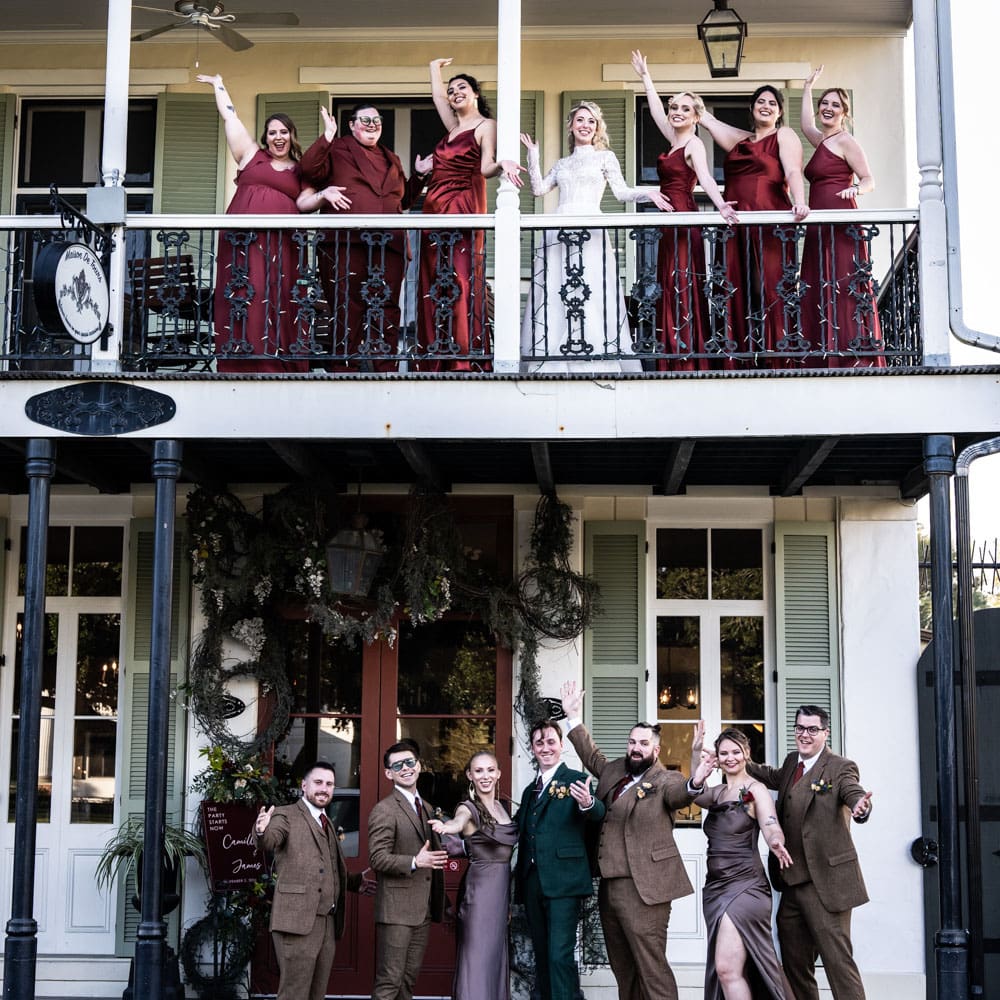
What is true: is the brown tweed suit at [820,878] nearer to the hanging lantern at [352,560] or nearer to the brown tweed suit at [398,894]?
the brown tweed suit at [398,894]

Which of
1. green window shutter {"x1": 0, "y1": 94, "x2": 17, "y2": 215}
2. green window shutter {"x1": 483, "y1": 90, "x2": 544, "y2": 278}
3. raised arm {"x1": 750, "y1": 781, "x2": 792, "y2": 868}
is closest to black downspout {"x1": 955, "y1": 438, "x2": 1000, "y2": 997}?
raised arm {"x1": 750, "y1": 781, "x2": 792, "y2": 868}

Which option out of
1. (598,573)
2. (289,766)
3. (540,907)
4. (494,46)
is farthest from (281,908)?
(494,46)

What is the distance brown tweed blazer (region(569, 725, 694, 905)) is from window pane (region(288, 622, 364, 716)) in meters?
2.48

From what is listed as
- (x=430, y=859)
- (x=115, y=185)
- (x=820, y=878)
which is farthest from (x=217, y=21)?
(x=820, y=878)

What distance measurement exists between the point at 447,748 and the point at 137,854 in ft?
6.40

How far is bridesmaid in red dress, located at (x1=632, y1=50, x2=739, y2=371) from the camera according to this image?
7.86 m

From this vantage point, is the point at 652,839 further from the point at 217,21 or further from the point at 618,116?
the point at 217,21

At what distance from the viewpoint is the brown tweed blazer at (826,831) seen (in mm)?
7059

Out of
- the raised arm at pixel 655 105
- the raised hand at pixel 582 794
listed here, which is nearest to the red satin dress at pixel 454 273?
the raised arm at pixel 655 105

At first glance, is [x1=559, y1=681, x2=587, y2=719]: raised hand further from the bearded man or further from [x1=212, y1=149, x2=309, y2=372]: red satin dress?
[x1=212, y1=149, x2=309, y2=372]: red satin dress

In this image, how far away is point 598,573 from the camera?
9.25 m

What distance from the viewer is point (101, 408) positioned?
7.70 m

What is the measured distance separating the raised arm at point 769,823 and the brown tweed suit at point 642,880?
1.09ft

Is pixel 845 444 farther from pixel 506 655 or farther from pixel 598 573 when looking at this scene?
pixel 506 655
